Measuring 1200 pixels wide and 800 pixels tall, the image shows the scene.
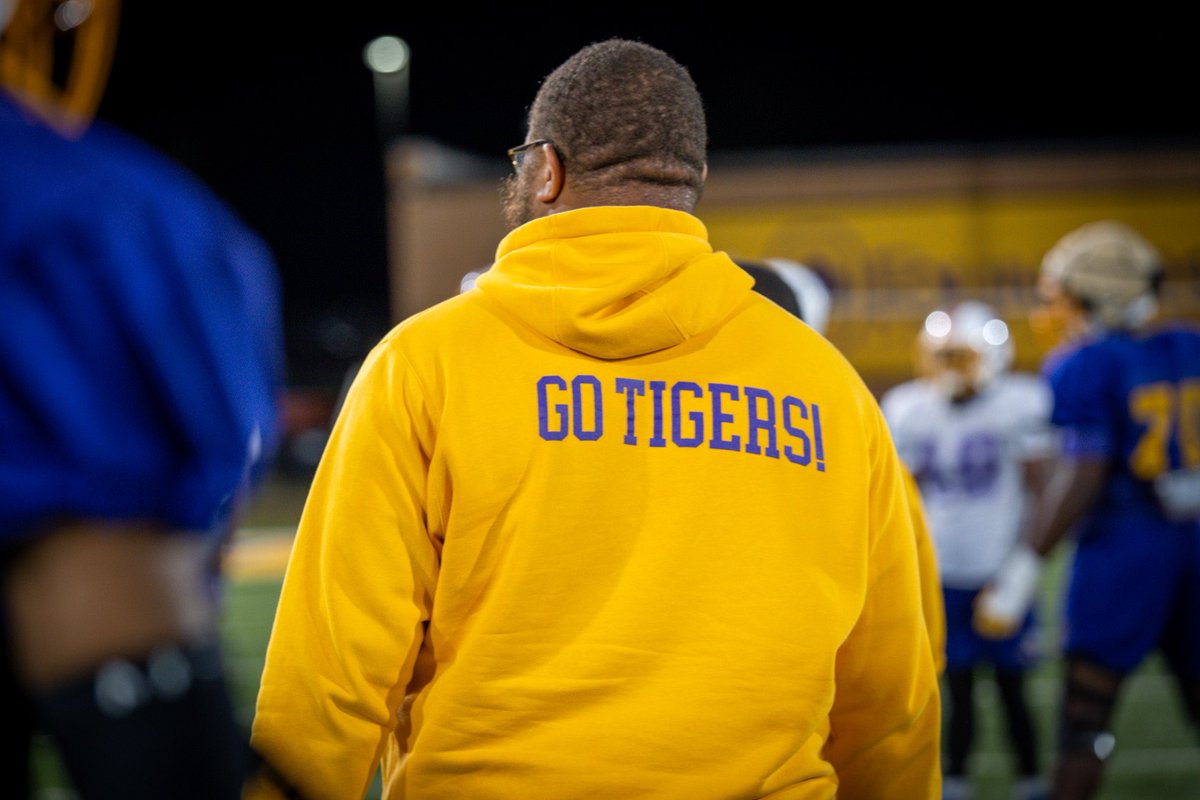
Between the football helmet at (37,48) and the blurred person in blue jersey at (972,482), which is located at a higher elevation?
the football helmet at (37,48)

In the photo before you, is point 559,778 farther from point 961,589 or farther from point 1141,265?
point 961,589

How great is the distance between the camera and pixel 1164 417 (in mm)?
3973

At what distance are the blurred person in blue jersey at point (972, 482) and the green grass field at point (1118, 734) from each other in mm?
426

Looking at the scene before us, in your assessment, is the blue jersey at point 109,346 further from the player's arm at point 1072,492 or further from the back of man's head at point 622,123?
the player's arm at point 1072,492

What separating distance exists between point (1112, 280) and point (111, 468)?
389 centimetres

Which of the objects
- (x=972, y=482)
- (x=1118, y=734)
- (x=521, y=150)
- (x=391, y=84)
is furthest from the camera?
(x=391, y=84)

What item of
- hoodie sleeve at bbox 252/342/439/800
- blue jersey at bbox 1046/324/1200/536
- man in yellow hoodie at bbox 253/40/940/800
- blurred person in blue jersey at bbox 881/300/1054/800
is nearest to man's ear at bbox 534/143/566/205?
man in yellow hoodie at bbox 253/40/940/800

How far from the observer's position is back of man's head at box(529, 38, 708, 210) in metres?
1.65

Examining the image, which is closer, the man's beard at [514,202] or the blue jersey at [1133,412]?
the man's beard at [514,202]

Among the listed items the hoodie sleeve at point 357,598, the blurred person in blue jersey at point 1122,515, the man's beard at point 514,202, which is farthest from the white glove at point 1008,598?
the hoodie sleeve at point 357,598

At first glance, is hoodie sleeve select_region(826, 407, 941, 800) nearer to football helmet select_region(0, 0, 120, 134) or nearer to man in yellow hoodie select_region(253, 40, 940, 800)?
man in yellow hoodie select_region(253, 40, 940, 800)

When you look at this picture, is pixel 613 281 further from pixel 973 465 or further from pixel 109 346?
pixel 973 465

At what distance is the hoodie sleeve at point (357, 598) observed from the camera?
150cm

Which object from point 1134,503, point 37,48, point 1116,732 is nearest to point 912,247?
point 1116,732
